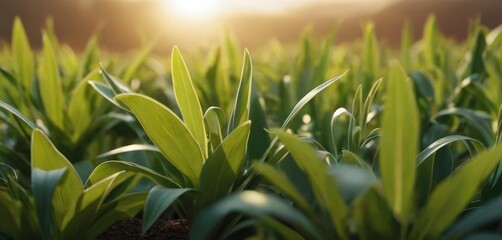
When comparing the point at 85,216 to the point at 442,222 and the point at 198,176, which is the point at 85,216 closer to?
the point at 198,176

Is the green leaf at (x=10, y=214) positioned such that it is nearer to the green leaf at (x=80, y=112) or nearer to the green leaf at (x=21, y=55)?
the green leaf at (x=80, y=112)

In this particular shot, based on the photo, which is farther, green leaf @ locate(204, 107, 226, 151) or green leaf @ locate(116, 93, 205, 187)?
green leaf @ locate(204, 107, 226, 151)

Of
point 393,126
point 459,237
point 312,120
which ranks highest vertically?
point 393,126

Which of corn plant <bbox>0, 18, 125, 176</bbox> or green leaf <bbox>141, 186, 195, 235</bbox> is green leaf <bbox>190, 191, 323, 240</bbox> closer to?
green leaf <bbox>141, 186, 195, 235</bbox>

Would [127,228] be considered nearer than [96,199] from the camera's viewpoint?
No

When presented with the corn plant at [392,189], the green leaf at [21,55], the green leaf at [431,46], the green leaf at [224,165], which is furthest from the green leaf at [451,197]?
the green leaf at [431,46]

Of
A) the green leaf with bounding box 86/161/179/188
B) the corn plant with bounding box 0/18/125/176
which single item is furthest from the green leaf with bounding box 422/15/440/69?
the green leaf with bounding box 86/161/179/188

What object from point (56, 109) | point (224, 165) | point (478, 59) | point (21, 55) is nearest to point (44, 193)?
point (224, 165)

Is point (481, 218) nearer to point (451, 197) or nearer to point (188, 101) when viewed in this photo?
point (451, 197)

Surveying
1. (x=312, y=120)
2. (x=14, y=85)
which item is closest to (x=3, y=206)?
(x=14, y=85)
